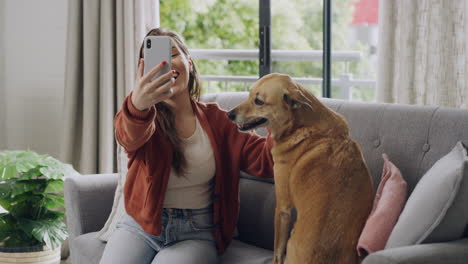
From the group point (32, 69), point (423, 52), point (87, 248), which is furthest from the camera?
point (32, 69)

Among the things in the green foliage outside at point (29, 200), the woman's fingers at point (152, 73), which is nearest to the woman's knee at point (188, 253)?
the woman's fingers at point (152, 73)

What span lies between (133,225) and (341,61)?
172cm

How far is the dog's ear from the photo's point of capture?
1.61 metres

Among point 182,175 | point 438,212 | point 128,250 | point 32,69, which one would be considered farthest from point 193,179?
point 32,69

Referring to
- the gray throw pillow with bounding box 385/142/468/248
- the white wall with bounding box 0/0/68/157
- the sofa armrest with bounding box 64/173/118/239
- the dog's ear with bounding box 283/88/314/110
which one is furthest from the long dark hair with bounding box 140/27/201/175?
the white wall with bounding box 0/0/68/157

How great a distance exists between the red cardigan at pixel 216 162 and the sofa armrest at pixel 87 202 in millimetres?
378

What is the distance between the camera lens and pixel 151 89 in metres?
1.66

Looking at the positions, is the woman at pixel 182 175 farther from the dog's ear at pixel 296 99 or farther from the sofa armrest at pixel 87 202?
the sofa armrest at pixel 87 202

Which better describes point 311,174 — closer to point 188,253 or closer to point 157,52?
point 188,253

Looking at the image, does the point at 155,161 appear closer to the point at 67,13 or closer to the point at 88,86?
the point at 88,86

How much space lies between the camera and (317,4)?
329cm

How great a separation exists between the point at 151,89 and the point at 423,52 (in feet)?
4.51

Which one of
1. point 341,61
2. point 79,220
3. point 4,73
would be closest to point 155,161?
point 79,220

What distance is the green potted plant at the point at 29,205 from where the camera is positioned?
2.65 m
